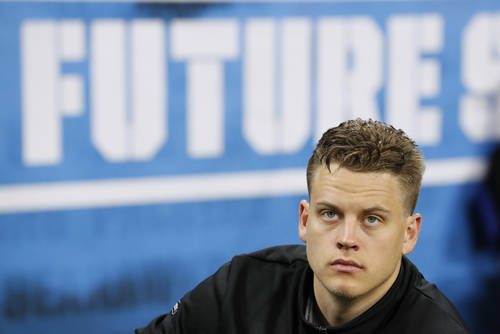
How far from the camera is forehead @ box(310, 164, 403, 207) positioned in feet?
4.27

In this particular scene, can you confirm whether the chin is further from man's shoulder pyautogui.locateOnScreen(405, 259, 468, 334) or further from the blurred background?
the blurred background

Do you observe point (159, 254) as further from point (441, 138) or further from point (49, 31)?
point (441, 138)

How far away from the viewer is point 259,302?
1.50 meters

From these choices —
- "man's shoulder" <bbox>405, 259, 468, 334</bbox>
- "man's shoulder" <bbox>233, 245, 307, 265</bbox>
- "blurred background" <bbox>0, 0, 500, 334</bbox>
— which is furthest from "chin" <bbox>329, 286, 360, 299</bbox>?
"blurred background" <bbox>0, 0, 500, 334</bbox>

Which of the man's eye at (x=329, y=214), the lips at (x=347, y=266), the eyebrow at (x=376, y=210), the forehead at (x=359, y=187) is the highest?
the forehead at (x=359, y=187)

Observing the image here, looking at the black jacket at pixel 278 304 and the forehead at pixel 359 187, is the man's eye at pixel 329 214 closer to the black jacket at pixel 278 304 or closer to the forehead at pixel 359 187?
the forehead at pixel 359 187

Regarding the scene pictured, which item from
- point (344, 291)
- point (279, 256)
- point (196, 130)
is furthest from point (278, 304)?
point (196, 130)

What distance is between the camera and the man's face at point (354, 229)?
1.30 m

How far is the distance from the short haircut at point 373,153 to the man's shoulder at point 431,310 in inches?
5.7

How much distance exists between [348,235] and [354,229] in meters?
0.02

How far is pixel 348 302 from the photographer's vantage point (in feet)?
4.49

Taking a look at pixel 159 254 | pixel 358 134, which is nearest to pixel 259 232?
pixel 159 254

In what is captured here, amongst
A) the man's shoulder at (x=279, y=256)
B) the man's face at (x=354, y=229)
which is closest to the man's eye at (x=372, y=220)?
the man's face at (x=354, y=229)

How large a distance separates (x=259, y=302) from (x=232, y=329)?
0.07m
